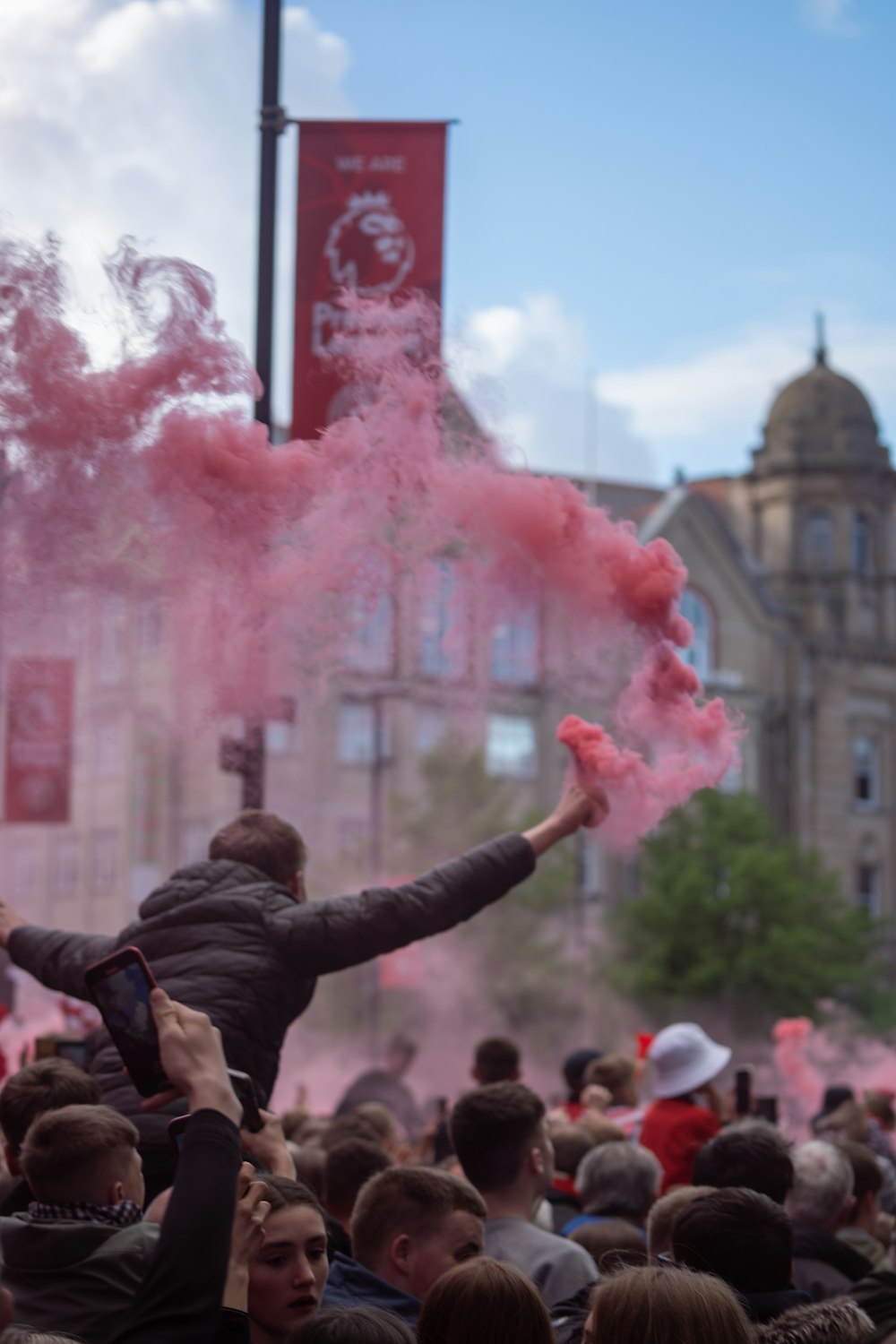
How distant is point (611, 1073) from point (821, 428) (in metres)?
43.0

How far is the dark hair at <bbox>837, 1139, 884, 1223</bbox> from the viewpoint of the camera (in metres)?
6.94

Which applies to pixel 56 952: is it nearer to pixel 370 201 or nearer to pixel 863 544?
pixel 370 201

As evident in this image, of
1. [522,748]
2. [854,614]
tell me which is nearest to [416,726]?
[522,748]

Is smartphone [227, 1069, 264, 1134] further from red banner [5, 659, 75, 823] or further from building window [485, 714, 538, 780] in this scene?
building window [485, 714, 538, 780]

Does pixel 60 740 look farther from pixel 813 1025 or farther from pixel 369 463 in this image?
pixel 813 1025

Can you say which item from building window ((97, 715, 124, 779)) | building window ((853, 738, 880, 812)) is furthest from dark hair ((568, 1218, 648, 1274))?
building window ((853, 738, 880, 812))

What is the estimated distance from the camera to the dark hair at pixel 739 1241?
472cm

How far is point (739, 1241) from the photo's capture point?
15.5ft

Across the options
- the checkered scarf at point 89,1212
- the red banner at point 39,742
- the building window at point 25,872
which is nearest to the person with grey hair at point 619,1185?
the checkered scarf at point 89,1212

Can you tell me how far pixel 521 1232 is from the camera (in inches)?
211

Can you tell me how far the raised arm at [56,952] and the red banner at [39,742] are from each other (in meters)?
2.06

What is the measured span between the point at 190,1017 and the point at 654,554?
11.5 feet

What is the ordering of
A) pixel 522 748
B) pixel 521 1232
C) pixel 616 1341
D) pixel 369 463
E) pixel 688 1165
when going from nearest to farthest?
pixel 616 1341 < pixel 521 1232 < pixel 369 463 < pixel 688 1165 < pixel 522 748

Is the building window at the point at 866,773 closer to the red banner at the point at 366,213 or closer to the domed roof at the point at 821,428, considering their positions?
the domed roof at the point at 821,428
